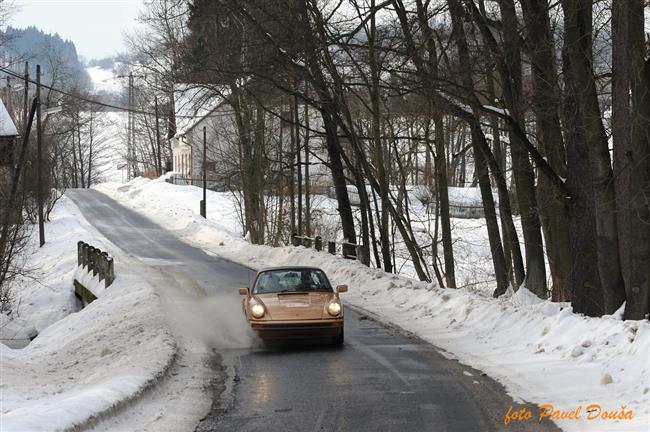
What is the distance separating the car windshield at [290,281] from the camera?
13.9 metres

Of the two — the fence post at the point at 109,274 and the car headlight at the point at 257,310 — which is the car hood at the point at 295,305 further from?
the fence post at the point at 109,274

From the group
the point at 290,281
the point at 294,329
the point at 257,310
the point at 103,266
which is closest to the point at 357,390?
the point at 294,329

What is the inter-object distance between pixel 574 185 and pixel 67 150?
101m

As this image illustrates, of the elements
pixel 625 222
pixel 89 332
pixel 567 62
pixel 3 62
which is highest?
pixel 3 62

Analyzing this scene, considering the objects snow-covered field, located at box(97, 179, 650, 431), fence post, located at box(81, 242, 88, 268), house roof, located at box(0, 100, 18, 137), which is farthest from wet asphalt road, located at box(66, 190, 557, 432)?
house roof, located at box(0, 100, 18, 137)

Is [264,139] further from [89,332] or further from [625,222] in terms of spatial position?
[625,222]

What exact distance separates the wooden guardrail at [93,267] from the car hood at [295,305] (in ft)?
37.8

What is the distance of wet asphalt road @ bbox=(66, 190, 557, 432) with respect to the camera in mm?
7691

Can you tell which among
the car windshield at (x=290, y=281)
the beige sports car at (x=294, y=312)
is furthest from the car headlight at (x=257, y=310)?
the car windshield at (x=290, y=281)

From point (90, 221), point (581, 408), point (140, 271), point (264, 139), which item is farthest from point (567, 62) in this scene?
point (90, 221)

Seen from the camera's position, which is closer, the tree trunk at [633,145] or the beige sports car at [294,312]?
the tree trunk at [633,145]

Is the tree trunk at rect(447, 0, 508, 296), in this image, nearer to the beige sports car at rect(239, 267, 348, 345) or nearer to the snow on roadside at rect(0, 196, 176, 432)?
the beige sports car at rect(239, 267, 348, 345)

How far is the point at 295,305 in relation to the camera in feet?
42.2

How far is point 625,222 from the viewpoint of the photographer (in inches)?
450
